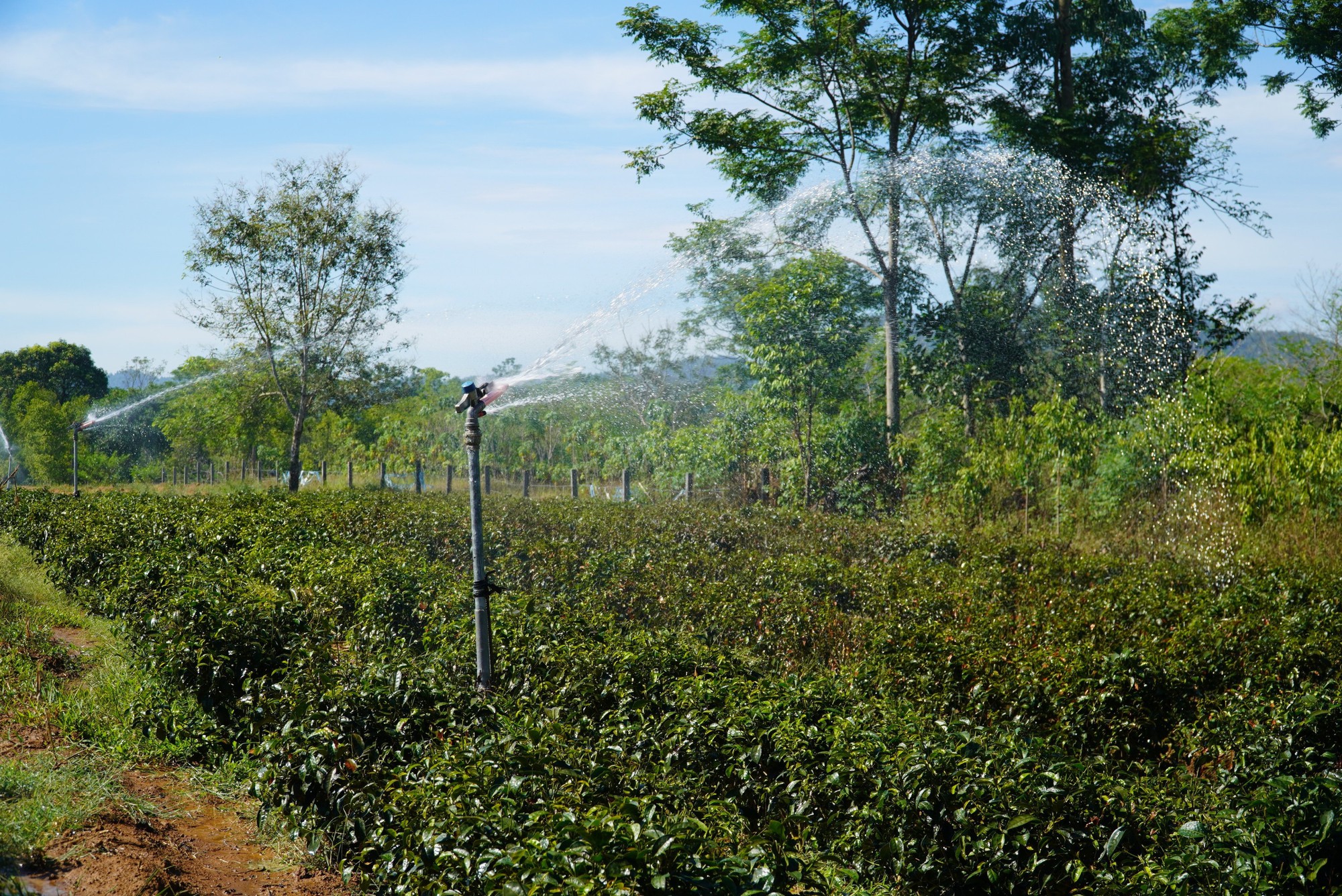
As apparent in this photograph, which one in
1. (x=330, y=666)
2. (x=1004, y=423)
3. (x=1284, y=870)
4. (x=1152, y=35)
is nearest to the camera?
(x=1284, y=870)

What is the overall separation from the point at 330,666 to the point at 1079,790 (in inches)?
129

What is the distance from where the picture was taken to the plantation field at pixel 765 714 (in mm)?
2752

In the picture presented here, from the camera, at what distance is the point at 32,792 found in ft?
11.9

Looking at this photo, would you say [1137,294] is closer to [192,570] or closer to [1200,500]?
[1200,500]

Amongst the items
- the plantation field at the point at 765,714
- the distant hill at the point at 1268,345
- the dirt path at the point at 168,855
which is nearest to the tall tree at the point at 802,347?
the distant hill at the point at 1268,345

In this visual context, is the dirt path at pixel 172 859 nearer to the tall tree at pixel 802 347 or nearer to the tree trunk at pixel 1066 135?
the tall tree at pixel 802 347

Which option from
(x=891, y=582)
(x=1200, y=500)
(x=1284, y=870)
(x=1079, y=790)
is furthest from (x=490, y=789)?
(x=1200, y=500)

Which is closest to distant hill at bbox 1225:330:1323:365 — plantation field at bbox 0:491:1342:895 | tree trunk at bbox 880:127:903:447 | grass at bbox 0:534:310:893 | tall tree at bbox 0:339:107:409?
tree trunk at bbox 880:127:903:447

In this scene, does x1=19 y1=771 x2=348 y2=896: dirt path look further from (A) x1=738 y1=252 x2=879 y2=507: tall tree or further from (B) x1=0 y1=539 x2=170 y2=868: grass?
(A) x1=738 y1=252 x2=879 y2=507: tall tree

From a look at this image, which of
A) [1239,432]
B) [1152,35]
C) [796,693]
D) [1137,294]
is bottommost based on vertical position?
[796,693]

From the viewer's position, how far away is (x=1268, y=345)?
1366cm

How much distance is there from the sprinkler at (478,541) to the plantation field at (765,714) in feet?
0.58

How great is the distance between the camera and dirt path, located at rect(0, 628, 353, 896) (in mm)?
2973

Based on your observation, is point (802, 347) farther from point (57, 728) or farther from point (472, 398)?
point (57, 728)
